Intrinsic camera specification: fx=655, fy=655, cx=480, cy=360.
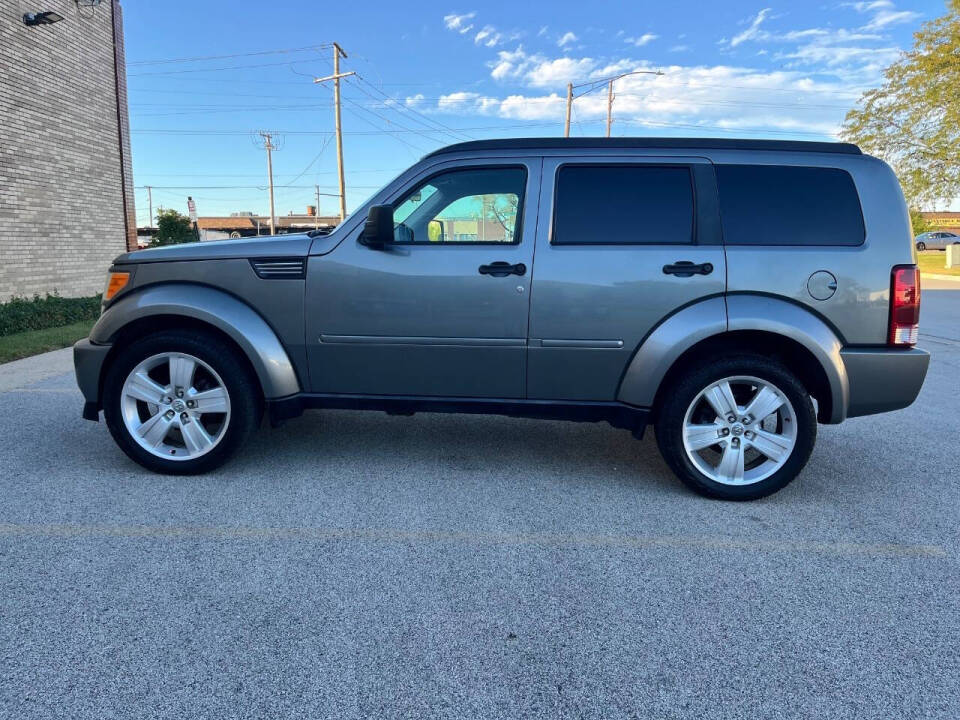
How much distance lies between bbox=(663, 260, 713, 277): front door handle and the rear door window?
5.8 inches

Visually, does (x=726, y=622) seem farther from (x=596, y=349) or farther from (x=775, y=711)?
(x=596, y=349)

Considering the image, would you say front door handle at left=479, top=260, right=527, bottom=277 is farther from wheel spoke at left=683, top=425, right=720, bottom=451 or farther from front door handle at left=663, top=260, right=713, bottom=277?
wheel spoke at left=683, top=425, right=720, bottom=451

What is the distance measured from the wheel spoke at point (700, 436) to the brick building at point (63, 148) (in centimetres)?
1247

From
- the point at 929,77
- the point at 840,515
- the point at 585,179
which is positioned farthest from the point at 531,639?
the point at 929,77

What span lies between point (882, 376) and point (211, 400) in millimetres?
3895

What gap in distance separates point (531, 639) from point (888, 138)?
34923mm

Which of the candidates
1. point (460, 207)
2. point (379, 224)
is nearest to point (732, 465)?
point (460, 207)

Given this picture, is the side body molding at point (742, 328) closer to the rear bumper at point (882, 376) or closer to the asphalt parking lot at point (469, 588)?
the rear bumper at point (882, 376)

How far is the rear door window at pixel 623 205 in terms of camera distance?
377 cm

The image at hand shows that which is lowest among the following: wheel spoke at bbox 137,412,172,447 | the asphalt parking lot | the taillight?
the asphalt parking lot

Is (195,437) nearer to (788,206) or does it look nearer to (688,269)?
(688,269)

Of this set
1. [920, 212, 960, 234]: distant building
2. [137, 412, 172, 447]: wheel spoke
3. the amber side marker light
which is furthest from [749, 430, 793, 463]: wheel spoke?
[920, 212, 960, 234]: distant building

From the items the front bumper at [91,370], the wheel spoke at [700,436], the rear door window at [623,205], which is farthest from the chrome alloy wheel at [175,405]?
the wheel spoke at [700,436]

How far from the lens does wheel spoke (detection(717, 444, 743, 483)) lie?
3.77 meters
